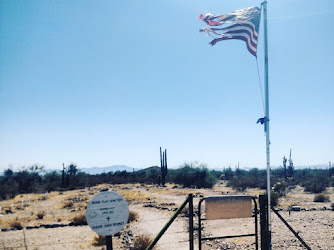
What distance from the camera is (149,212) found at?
18.0 meters

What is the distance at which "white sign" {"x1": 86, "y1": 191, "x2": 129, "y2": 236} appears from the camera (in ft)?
14.8

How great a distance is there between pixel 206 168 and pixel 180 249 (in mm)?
35379

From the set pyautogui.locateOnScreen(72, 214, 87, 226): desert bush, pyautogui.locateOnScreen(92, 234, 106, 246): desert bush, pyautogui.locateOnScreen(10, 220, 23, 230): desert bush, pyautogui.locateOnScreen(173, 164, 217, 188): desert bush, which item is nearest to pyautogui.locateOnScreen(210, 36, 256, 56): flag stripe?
pyautogui.locateOnScreen(92, 234, 106, 246): desert bush

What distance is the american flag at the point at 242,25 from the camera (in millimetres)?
6906

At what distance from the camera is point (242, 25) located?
6.94 metres

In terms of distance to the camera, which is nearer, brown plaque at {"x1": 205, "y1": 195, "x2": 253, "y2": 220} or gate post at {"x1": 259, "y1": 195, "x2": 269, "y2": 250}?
brown plaque at {"x1": 205, "y1": 195, "x2": 253, "y2": 220}

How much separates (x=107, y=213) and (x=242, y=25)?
18.1 ft

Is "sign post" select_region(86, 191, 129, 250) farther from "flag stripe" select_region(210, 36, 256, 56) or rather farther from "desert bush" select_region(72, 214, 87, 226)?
"desert bush" select_region(72, 214, 87, 226)

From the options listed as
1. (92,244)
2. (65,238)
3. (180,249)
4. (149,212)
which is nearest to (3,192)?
(149,212)

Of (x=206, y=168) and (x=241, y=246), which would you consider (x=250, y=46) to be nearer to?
(x=241, y=246)

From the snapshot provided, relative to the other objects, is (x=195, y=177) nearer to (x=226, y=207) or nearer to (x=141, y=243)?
(x=141, y=243)

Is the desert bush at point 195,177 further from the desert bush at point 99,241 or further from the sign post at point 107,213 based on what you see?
the sign post at point 107,213

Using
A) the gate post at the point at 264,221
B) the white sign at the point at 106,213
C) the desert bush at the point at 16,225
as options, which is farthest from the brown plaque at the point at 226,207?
the desert bush at the point at 16,225

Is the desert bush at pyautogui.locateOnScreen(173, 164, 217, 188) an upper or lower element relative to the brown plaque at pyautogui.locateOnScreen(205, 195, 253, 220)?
lower
